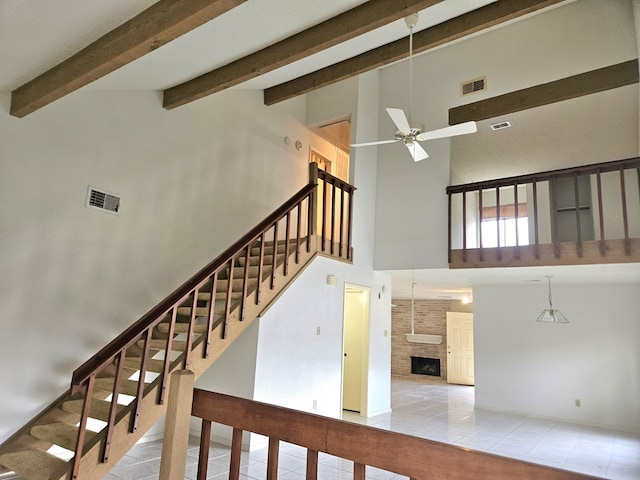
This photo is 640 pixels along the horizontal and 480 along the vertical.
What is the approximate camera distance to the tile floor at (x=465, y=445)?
4082mm

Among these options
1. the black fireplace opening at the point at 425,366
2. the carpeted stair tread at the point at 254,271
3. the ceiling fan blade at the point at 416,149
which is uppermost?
the ceiling fan blade at the point at 416,149

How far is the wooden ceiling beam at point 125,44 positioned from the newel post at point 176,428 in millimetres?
2171

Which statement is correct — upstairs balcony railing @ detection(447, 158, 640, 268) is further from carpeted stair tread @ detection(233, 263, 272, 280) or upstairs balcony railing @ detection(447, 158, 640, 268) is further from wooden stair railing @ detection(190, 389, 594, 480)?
wooden stair railing @ detection(190, 389, 594, 480)

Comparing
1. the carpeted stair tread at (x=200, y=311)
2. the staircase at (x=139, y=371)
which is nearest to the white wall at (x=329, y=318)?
the staircase at (x=139, y=371)

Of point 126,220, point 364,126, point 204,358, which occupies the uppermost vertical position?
point 364,126

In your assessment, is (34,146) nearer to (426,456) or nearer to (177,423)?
(177,423)

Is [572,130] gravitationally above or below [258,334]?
above

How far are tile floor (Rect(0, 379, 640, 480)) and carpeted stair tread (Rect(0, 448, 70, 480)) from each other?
0.47 metres

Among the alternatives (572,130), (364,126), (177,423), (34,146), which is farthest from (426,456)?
(572,130)

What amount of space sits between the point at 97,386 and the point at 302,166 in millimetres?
4927

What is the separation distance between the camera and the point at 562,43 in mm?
6805

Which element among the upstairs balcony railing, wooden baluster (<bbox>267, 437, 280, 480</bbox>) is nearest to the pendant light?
the upstairs balcony railing

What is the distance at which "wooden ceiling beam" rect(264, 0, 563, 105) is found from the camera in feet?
14.2

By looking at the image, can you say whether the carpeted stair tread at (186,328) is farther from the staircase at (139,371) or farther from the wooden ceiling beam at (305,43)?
the wooden ceiling beam at (305,43)
